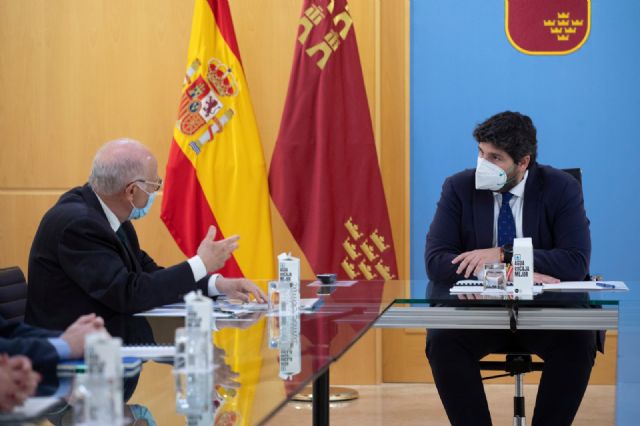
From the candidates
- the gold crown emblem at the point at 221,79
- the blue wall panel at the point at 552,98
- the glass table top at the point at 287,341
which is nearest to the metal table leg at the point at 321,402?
the glass table top at the point at 287,341

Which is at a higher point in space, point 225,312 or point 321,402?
point 225,312

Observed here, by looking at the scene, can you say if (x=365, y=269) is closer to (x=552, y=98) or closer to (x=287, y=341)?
(x=552, y=98)

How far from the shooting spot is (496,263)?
3.54 meters

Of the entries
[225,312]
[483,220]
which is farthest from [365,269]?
[225,312]

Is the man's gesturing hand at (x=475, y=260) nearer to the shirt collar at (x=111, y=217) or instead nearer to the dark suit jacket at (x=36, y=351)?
the shirt collar at (x=111, y=217)

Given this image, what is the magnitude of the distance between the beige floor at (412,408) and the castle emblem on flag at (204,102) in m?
1.48

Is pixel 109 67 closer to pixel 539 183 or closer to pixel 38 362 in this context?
pixel 539 183

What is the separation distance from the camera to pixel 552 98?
5.51m

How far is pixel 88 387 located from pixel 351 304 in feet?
5.65

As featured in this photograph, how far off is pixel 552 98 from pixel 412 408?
1932 mm

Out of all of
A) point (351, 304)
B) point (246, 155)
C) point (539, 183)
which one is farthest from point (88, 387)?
point (246, 155)

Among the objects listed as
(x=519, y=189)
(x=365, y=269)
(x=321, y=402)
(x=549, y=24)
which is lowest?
(x=321, y=402)

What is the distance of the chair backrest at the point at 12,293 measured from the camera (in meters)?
3.20

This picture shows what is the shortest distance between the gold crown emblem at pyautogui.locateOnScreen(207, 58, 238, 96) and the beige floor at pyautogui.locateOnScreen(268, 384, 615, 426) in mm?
1665
